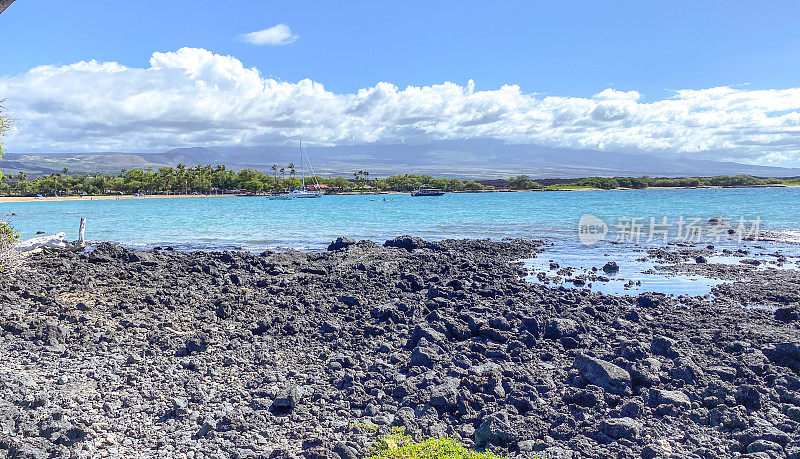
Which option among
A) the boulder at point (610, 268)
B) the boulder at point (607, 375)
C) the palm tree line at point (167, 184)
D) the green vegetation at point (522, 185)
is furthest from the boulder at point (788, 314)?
the green vegetation at point (522, 185)

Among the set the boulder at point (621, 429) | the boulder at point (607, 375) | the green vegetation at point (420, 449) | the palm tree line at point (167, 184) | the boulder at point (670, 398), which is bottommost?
the green vegetation at point (420, 449)

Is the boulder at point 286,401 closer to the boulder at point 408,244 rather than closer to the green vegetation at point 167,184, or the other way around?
the boulder at point 408,244

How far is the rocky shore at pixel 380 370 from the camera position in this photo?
6.07 meters

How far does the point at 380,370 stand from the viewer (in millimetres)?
7969

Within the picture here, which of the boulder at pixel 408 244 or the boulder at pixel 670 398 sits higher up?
the boulder at pixel 408 244

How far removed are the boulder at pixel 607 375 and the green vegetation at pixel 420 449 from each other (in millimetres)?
2341

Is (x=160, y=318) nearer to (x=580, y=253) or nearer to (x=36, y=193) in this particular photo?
(x=580, y=253)

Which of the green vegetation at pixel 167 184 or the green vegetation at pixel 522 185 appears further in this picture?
the green vegetation at pixel 522 185

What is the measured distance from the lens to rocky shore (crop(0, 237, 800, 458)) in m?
6.07

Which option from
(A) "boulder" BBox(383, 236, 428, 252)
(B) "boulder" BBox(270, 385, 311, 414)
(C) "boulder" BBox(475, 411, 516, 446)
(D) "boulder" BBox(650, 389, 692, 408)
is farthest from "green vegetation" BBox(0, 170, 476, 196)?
(D) "boulder" BBox(650, 389, 692, 408)

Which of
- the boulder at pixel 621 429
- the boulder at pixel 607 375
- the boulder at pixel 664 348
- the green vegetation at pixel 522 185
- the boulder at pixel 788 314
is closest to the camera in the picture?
the boulder at pixel 621 429

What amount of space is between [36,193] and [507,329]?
145 m

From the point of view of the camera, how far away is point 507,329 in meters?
9.98

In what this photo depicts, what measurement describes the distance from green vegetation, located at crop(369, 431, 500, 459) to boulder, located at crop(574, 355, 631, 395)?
7.68 feet
